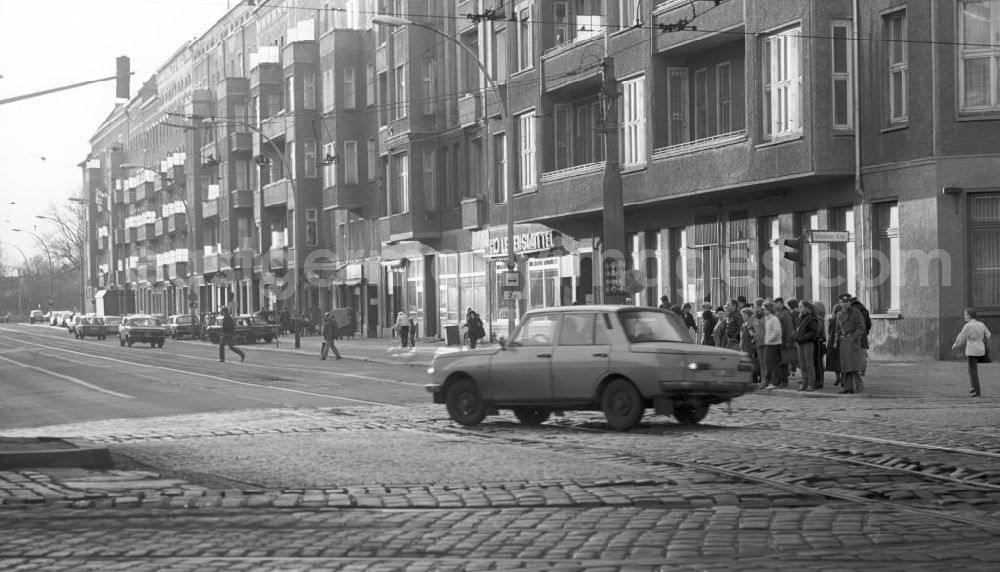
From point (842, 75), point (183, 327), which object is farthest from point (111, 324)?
point (842, 75)

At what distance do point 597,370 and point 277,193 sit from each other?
2509 inches

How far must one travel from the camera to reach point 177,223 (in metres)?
111

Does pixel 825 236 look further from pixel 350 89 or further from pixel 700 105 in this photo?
pixel 350 89

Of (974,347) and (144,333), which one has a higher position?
(974,347)

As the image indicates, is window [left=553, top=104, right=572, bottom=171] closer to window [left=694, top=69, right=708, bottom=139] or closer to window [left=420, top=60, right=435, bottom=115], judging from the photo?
window [left=694, top=69, right=708, bottom=139]

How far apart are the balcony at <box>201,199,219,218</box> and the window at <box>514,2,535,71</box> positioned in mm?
51559

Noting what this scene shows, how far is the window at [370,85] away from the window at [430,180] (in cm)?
1028

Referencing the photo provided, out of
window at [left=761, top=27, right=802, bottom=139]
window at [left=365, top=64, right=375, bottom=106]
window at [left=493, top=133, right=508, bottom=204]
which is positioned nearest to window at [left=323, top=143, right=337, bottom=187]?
window at [left=365, top=64, right=375, bottom=106]

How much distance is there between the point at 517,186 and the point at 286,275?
→ 35.3 meters

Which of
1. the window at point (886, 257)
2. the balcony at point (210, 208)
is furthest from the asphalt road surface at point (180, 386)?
the balcony at point (210, 208)

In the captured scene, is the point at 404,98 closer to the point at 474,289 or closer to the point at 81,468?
the point at 474,289

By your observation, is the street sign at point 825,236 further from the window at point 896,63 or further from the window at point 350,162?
the window at point 350,162

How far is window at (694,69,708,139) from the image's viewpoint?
4006 cm

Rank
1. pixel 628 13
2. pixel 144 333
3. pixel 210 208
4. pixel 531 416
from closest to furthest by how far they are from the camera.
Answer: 1. pixel 531 416
2. pixel 628 13
3. pixel 144 333
4. pixel 210 208
